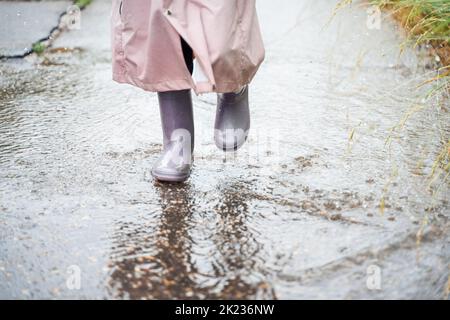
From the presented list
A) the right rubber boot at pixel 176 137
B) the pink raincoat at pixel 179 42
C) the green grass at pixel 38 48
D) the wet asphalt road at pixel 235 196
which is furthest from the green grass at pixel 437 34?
the green grass at pixel 38 48

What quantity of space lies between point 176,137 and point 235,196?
33cm

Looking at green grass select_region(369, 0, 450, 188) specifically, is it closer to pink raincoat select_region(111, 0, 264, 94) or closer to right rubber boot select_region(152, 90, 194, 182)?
pink raincoat select_region(111, 0, 264, 94)

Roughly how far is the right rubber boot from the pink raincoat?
14cm

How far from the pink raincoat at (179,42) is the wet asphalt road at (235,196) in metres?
0.38

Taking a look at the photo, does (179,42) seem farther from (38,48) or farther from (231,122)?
(38,48)

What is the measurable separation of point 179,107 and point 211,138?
423mm

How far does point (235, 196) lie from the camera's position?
79.4 inches

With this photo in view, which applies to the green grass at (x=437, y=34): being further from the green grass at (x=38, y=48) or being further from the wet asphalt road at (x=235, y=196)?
the green grass at (x=38, y=48)

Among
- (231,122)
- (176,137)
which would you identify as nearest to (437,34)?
(231,122)

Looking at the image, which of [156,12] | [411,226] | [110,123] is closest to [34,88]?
[110,123]

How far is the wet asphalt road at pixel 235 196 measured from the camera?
5.15ft

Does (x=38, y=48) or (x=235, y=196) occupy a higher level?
(x=38, y=48)

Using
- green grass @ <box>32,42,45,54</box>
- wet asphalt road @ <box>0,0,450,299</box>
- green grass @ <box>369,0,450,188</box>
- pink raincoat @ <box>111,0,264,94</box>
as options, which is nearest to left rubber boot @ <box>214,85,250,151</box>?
wet asphalt road @ <box>0,0,450,299</box>

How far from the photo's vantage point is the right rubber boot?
2.09 m
